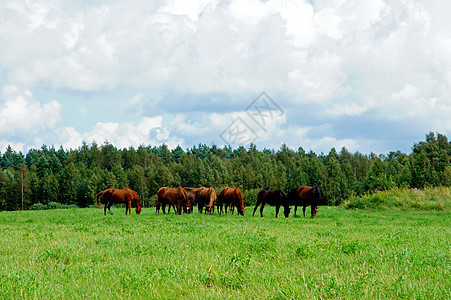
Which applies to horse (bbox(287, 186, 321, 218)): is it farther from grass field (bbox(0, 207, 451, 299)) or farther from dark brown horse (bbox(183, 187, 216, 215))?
grass field (bbox(0, 207, 451, 299))

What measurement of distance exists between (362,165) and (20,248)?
144 metres

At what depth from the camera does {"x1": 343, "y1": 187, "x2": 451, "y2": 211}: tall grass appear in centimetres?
2708

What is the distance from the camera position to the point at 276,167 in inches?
5153

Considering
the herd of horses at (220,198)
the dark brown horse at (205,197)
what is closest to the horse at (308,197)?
the herd of horses at (220,198)

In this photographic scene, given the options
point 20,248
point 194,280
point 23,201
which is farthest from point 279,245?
point 23,201

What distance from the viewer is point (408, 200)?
28.6m

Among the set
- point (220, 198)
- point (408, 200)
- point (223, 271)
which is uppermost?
point (220, 198)

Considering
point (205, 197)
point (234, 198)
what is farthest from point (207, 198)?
point (234, 198)

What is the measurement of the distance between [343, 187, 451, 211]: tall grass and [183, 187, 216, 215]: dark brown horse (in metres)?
13.4

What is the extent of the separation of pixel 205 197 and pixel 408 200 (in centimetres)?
1603

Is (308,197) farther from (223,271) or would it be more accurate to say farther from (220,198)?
(223,271)

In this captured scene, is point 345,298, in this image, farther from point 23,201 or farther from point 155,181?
point 23,201

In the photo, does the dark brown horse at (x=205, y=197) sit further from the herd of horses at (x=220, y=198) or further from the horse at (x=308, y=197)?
the horse at (x=308, y=197)

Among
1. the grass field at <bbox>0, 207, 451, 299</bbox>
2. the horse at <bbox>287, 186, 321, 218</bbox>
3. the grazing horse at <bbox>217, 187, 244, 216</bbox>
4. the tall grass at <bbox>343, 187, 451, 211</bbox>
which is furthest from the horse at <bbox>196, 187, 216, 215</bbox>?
the grass field at <bbox>0, 207, 451, 299</bbox>
